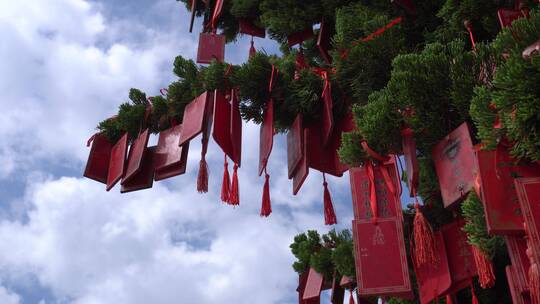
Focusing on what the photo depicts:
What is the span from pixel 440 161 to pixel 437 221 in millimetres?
873

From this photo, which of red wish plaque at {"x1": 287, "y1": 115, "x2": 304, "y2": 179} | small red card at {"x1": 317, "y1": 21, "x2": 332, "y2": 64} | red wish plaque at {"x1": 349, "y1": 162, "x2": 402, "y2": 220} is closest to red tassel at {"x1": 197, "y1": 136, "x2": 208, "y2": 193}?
red wish plaque at {"x1": 287, "y1": 115, "x2": 304, "y2": 179}

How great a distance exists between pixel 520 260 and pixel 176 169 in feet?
5.94

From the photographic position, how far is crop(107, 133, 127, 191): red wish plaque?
3037mm

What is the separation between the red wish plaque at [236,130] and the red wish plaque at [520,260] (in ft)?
4.42

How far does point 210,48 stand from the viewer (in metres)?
3.83

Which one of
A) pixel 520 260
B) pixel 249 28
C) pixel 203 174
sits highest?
pixel 249 28

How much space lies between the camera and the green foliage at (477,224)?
1.85 m

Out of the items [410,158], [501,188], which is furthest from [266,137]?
[501,188]

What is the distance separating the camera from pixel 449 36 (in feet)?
9.37

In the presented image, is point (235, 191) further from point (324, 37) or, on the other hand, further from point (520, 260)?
point (324, 37)

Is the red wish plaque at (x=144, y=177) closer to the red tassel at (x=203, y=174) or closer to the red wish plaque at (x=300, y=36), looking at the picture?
the red tassel at (x=203, y=174)

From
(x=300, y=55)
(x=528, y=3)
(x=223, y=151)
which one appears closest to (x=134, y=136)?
(x=223, y=151)

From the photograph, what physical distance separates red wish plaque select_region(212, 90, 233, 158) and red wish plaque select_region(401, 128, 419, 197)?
0.85 metres

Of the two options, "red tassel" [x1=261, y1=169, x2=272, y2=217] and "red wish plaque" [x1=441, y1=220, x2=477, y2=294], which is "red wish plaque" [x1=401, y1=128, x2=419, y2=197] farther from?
"red tassel" [x1=261, y1=169, x2=272, y2=217]
